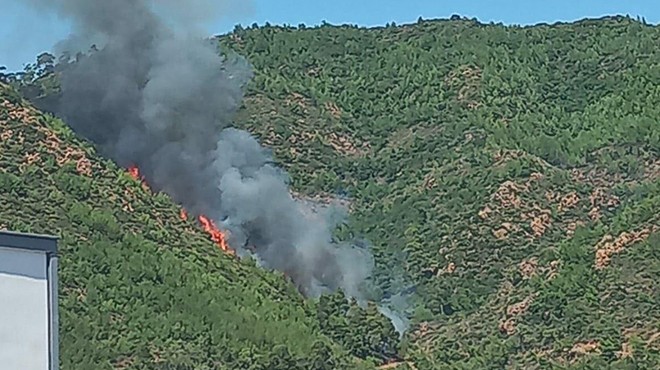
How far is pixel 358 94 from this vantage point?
94.4 m

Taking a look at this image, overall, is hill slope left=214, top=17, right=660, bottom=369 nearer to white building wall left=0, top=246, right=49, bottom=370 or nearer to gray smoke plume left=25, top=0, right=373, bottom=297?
gray smoke plume left=25, top=0, right=373, bottom=297

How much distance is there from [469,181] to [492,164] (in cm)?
167

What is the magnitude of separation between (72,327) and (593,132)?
35196 mm

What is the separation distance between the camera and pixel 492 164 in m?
75.9

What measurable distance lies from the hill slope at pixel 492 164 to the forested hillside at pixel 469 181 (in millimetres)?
112

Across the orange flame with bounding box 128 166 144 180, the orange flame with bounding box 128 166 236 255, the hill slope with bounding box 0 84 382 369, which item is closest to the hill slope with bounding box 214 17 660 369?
the hill slope with bounding box 0 84 382 369

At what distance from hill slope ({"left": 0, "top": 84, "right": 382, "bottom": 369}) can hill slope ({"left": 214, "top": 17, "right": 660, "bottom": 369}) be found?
18.4ft

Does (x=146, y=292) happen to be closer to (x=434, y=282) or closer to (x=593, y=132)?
(x=434, y=282)

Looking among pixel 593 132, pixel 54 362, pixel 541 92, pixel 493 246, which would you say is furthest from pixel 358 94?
pixel 54 362

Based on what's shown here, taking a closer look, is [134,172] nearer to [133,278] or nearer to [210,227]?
[210,227]

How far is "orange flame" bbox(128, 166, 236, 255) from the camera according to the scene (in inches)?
2750

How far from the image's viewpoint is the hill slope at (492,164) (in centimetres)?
6166

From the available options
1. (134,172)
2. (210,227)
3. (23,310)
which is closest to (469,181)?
(210,227)

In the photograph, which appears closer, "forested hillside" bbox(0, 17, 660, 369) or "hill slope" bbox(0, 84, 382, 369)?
"hill slope" bbox(0, 84, 382, 369)
